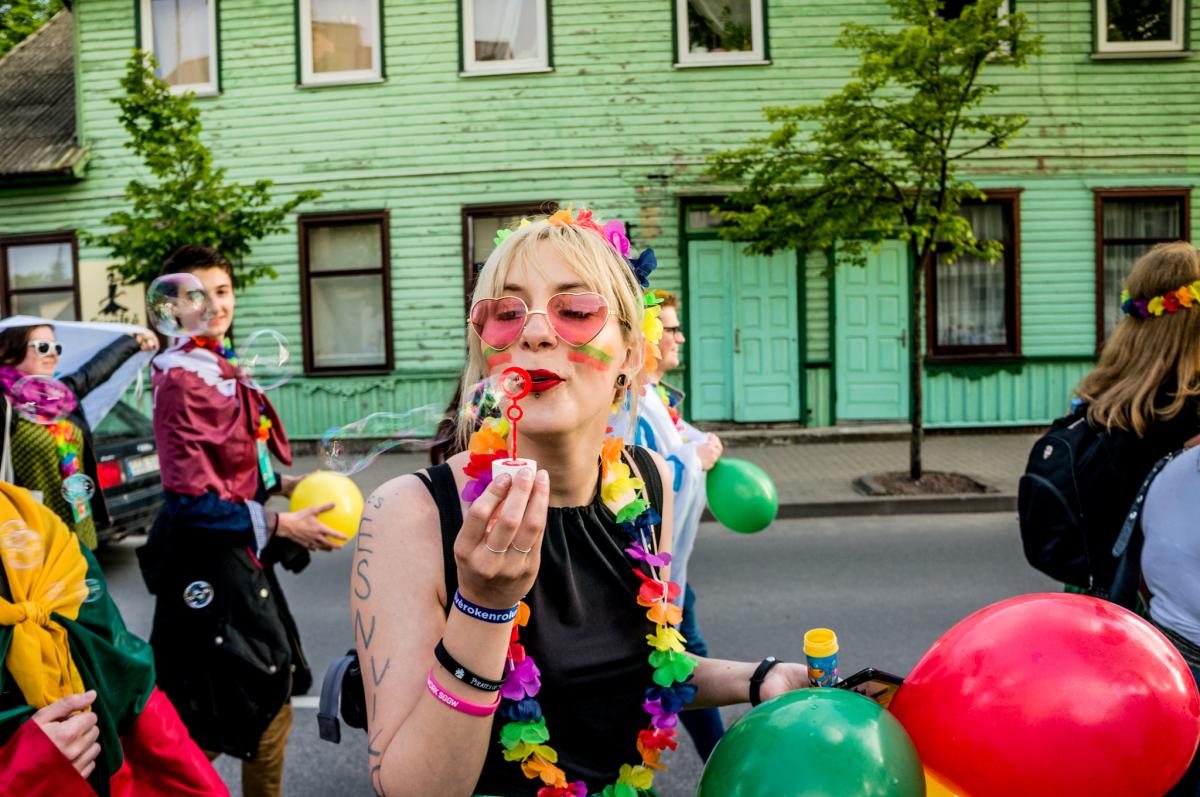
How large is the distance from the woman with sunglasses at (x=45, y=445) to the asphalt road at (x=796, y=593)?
4.45 feet

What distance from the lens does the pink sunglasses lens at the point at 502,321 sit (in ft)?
5.32

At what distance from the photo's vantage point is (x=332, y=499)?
141 inches

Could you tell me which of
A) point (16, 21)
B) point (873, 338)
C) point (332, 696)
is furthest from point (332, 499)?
point (16, 21)

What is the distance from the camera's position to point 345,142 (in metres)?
13.4

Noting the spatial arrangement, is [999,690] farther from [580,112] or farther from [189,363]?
[580,112]

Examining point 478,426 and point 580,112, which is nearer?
point 478,426

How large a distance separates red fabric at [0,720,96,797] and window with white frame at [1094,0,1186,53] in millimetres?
14675

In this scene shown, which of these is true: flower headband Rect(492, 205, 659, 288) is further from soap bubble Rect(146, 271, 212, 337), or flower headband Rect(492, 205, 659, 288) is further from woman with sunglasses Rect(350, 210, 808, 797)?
soap bubble Rect(146, 271, 212, 337)

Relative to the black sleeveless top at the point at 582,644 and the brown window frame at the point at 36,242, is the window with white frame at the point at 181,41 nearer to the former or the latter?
the brown window frame at the point at 36,242

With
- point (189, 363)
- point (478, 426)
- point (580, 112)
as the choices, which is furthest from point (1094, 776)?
point (580, 112)

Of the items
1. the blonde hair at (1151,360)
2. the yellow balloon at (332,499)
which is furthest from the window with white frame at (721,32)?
the blonde hair at (1151,360)

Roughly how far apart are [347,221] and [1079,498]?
40.1ft

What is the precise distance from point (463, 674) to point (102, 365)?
468 cm

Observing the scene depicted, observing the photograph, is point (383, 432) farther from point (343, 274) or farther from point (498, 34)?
point (498, 34)
